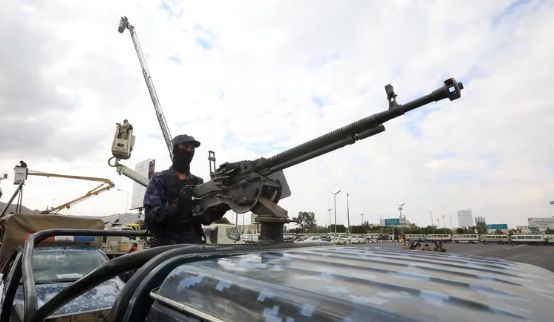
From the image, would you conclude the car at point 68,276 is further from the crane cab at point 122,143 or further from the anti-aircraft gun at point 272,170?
the crane cab at point 122,143

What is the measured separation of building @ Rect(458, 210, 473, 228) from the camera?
101750 millimetres

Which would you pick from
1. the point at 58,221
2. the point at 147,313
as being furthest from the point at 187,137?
the point at 58,221

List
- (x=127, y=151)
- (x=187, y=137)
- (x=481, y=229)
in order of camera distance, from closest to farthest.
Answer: (x=187, y=137) → (x=127, y=151) → (x=481, y=229)

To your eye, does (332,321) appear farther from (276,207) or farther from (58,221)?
(58,221)

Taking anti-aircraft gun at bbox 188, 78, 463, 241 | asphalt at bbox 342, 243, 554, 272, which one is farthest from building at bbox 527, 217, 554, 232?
anti-aircraft gun at bbox 188, 78, 463, 241

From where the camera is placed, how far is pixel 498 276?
4.40ft

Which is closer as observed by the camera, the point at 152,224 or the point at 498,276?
the point at 498,276

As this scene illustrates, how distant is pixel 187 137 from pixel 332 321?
3.12 m

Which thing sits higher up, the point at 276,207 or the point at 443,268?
the point at 276,207

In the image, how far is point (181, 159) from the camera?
3.75 m

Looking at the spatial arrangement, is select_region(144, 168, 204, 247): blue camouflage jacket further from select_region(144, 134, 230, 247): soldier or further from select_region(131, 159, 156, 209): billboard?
select_region(131, 159, 156, 209): billboard

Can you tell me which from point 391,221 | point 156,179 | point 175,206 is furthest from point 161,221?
point 391,221

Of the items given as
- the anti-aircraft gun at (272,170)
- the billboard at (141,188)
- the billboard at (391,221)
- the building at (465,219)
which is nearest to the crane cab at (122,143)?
the billboard at (141,188)

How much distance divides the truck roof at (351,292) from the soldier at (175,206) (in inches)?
76.3
